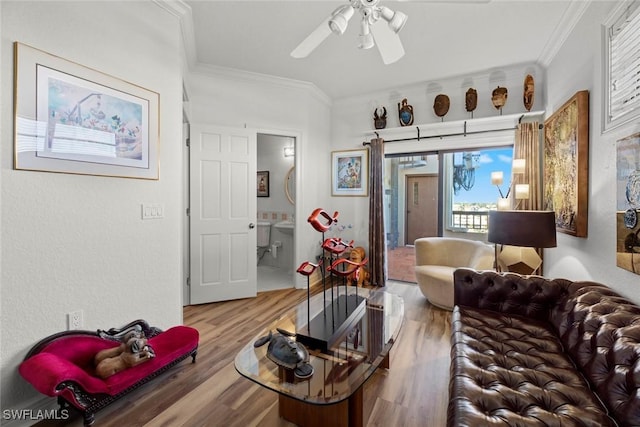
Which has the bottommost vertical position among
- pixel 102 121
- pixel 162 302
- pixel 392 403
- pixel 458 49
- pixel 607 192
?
pixel 392 403

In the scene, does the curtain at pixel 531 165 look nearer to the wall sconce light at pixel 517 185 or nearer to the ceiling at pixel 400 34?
the wall sconce light at pixel 517 185

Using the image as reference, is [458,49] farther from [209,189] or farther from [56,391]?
[56,391]

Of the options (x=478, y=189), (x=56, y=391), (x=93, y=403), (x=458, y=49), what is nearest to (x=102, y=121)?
(x=56, y=391)

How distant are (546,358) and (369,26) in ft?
6.95

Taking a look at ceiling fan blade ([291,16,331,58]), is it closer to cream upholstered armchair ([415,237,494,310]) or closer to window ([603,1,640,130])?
window ([603,1,640,130])

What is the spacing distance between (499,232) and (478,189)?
1.74 meters

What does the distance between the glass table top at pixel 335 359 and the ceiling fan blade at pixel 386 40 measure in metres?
1.84

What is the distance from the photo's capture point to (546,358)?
147cm

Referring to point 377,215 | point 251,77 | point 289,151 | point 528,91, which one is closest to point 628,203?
point 528,91

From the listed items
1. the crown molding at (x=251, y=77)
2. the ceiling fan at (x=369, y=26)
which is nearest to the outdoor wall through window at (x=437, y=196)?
the crown molding at (x=251, y=77)

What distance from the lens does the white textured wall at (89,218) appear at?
→ 1510 mm

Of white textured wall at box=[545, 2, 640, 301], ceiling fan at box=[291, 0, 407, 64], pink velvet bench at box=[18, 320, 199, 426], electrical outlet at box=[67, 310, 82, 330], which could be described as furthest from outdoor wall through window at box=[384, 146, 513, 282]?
electrical outlet at box=[67, 310, 82, 330]

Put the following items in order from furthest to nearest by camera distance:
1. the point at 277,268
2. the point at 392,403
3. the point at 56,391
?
the point at 277,268, the point at 392,403, the point at 56,391

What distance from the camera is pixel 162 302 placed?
2279mm
